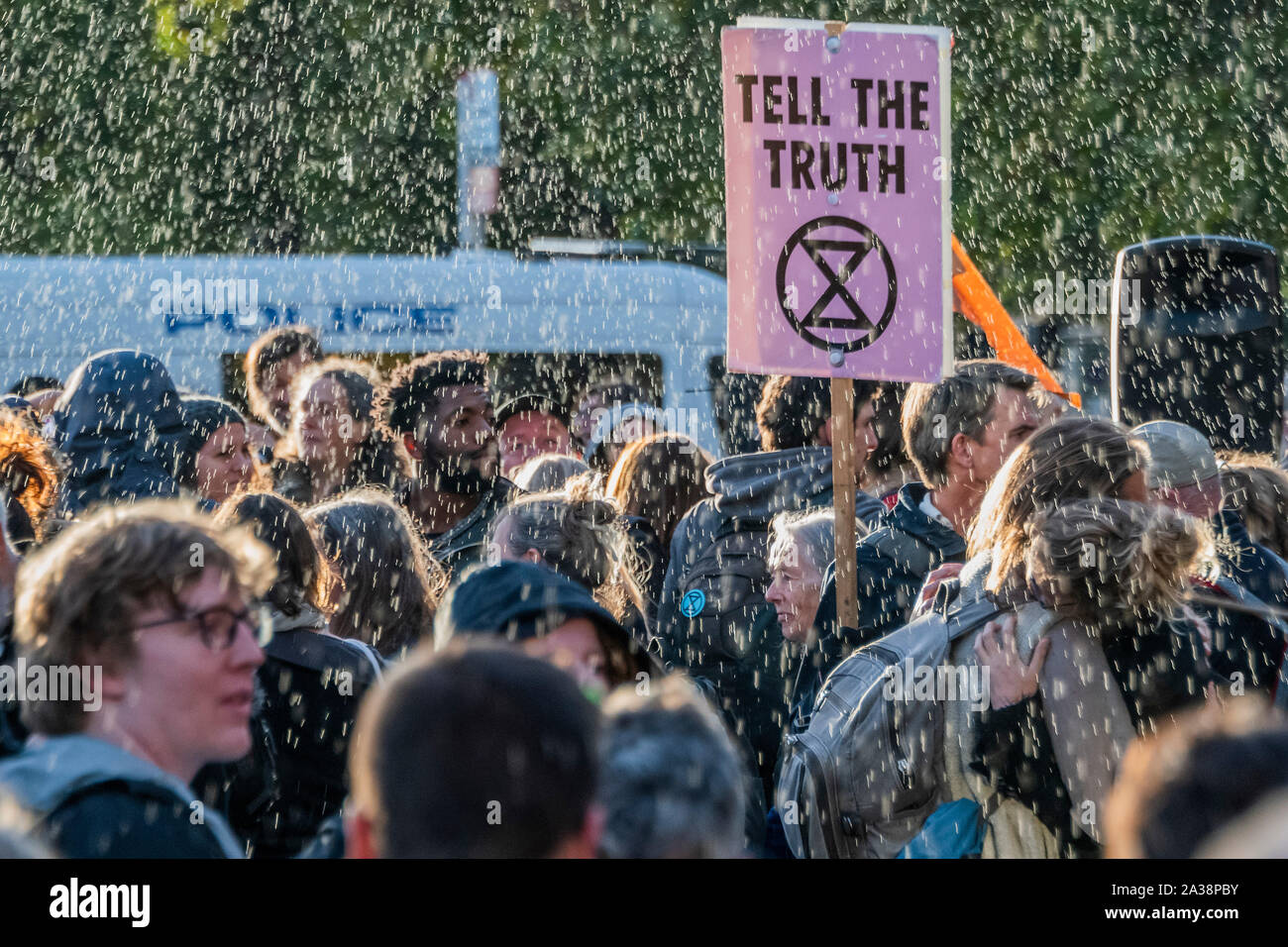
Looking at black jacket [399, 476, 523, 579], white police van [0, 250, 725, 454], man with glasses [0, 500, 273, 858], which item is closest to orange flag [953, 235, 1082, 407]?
white police van [0, 250, 725, 454]

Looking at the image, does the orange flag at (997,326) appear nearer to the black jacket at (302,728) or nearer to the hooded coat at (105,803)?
the black jacket at (302,728)

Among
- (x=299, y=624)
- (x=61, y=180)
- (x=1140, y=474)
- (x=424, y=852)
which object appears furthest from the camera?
(x=61, y=180)

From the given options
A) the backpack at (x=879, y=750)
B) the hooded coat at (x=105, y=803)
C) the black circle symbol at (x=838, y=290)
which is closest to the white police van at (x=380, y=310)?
the black circle symbol at (x=838, y=290)

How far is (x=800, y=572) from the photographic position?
4.33 m

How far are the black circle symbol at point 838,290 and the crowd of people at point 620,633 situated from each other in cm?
24

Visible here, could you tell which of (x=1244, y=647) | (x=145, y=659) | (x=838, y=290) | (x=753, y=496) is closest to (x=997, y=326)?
(x=753, y=496)

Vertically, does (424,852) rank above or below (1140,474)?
below

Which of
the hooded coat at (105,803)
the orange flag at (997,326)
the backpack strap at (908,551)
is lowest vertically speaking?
the hooded coat at (105,803)

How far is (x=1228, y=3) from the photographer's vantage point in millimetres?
14773

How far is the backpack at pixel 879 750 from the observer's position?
124 inches

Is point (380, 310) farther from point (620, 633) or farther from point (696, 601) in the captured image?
point (620, 633)

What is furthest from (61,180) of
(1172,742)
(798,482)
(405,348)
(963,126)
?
(1172,742)
